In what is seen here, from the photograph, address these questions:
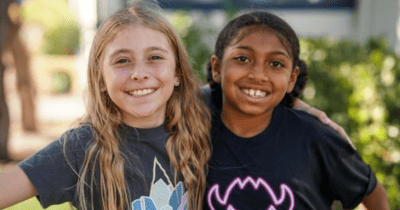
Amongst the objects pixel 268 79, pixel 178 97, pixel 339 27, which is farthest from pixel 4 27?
pixel 339 27

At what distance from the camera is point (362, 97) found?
2979 mm

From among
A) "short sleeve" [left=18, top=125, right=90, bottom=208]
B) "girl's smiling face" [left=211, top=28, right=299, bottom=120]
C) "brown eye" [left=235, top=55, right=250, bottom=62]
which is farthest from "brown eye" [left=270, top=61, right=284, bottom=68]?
"short sleeve" [left=18, top=125, right=90, bottom=208]

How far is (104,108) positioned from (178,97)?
1.42 ft

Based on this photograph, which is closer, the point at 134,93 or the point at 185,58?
the point at 134,93

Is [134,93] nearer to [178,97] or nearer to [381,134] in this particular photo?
[178,97]

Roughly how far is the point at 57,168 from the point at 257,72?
99cm

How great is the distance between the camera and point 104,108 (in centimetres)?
207

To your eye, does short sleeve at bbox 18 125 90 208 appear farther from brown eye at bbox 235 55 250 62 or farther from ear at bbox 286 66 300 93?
ear at bbox 286 66 300 93

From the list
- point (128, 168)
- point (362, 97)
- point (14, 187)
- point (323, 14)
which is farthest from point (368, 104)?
point (323, 14)

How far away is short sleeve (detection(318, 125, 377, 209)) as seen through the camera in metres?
2.07

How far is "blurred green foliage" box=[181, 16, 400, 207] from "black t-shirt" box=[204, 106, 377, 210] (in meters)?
0.67

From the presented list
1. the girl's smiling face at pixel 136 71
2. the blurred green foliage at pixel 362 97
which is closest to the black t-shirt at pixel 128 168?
the girl's smiling face at pixel 136 71

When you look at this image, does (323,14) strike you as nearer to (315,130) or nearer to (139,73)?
(315,130)

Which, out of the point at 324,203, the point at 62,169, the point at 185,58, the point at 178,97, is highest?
the point at 185,58
